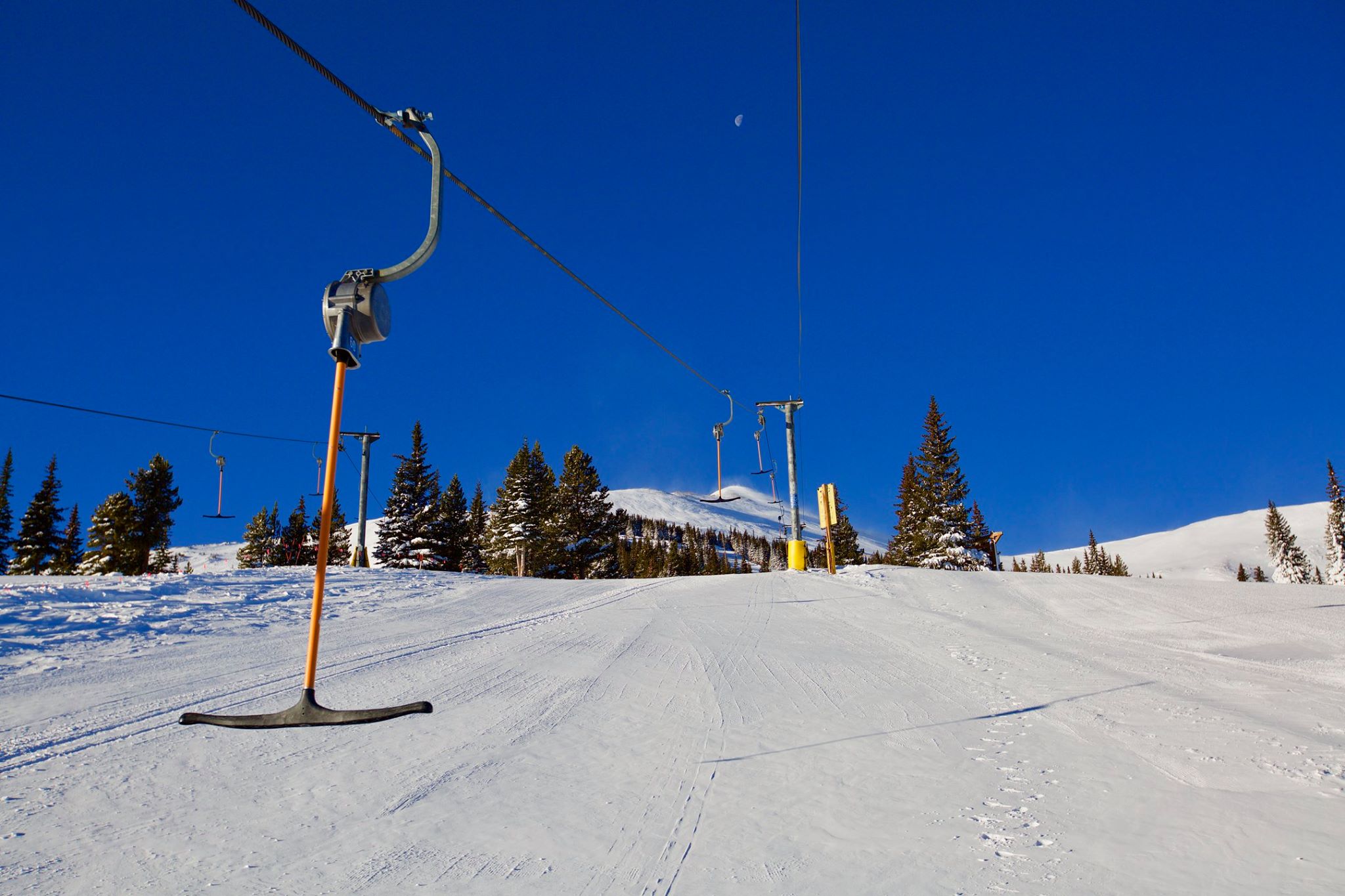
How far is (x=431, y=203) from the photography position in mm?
3848

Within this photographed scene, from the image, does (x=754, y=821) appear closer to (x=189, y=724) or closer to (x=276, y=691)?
(x=189, y=724)

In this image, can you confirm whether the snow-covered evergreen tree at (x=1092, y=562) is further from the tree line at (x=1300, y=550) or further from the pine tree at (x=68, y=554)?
the pine tree at (x=68, y=554)

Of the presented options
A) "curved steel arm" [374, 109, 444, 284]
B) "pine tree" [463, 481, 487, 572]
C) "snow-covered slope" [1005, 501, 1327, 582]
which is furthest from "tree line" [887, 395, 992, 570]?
"snow-covered slope" [1005, 501, 1327, 582]

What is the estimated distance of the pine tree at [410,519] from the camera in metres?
41.2

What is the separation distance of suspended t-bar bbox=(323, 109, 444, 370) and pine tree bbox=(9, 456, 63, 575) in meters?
54.8

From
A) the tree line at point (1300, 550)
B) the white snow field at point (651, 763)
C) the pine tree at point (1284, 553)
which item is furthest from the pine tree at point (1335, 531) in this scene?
the white snow field at point (651, 763)

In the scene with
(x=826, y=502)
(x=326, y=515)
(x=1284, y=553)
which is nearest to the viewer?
(x=326, y=515)

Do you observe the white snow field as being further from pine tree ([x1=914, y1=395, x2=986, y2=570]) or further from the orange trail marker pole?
pine tree ([x1=914, y1=395, x2=986, y2=570])

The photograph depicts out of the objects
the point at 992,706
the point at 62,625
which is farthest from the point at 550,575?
the point at 992,706

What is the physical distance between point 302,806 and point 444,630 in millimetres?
5270

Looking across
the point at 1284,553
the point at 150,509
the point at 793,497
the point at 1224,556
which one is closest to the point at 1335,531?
the point at 1284,553

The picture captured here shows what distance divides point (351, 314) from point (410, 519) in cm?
4178

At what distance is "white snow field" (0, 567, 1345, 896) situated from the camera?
2.36 metres

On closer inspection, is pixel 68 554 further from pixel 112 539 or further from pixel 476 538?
pixel 476 538
